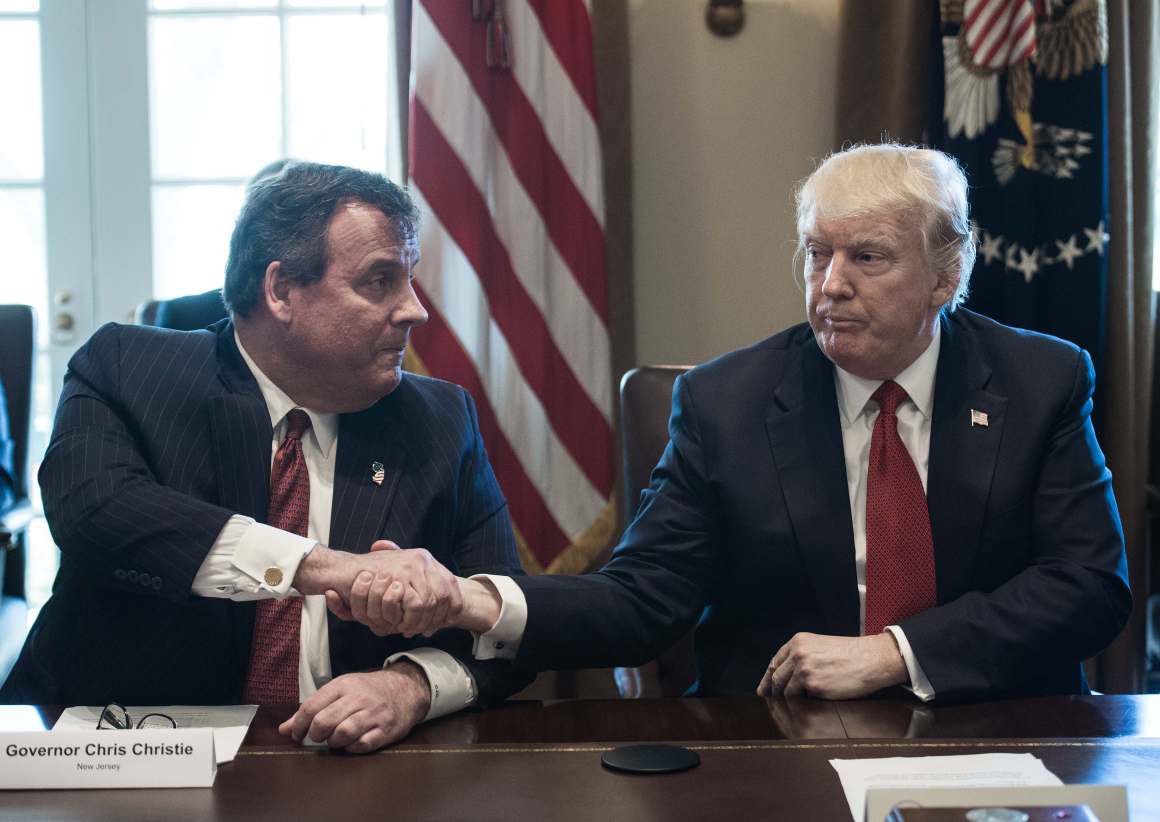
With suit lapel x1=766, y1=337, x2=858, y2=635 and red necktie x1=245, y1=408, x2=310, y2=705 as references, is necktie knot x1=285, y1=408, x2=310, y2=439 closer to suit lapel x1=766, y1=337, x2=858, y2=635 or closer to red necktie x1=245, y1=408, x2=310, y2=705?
red necktie x1=245, y1=408, x2=310, y2=705

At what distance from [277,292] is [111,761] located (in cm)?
83

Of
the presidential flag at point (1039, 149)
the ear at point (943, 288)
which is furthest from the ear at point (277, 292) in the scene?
the presidential flag at point (1039, 149)

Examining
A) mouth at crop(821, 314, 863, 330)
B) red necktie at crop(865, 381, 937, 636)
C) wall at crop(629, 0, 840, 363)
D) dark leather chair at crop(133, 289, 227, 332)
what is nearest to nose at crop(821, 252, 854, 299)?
mouth at crop(821, 314, 863, 330)

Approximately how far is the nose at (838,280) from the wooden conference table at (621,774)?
626mm

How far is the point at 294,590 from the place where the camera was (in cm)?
174

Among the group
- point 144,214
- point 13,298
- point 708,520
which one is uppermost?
point 144,214

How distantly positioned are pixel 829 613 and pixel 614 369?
1.74 meters

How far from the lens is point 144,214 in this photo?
3773 mm

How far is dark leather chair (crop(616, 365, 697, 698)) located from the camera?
2289mm

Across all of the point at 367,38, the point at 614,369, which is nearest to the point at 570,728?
Result: the point at 614,369

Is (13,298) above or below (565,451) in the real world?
above

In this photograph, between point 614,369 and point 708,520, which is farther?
point 614,369

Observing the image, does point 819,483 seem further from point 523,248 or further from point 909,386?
point 523,248

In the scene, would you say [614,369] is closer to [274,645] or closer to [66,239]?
[66,239]
